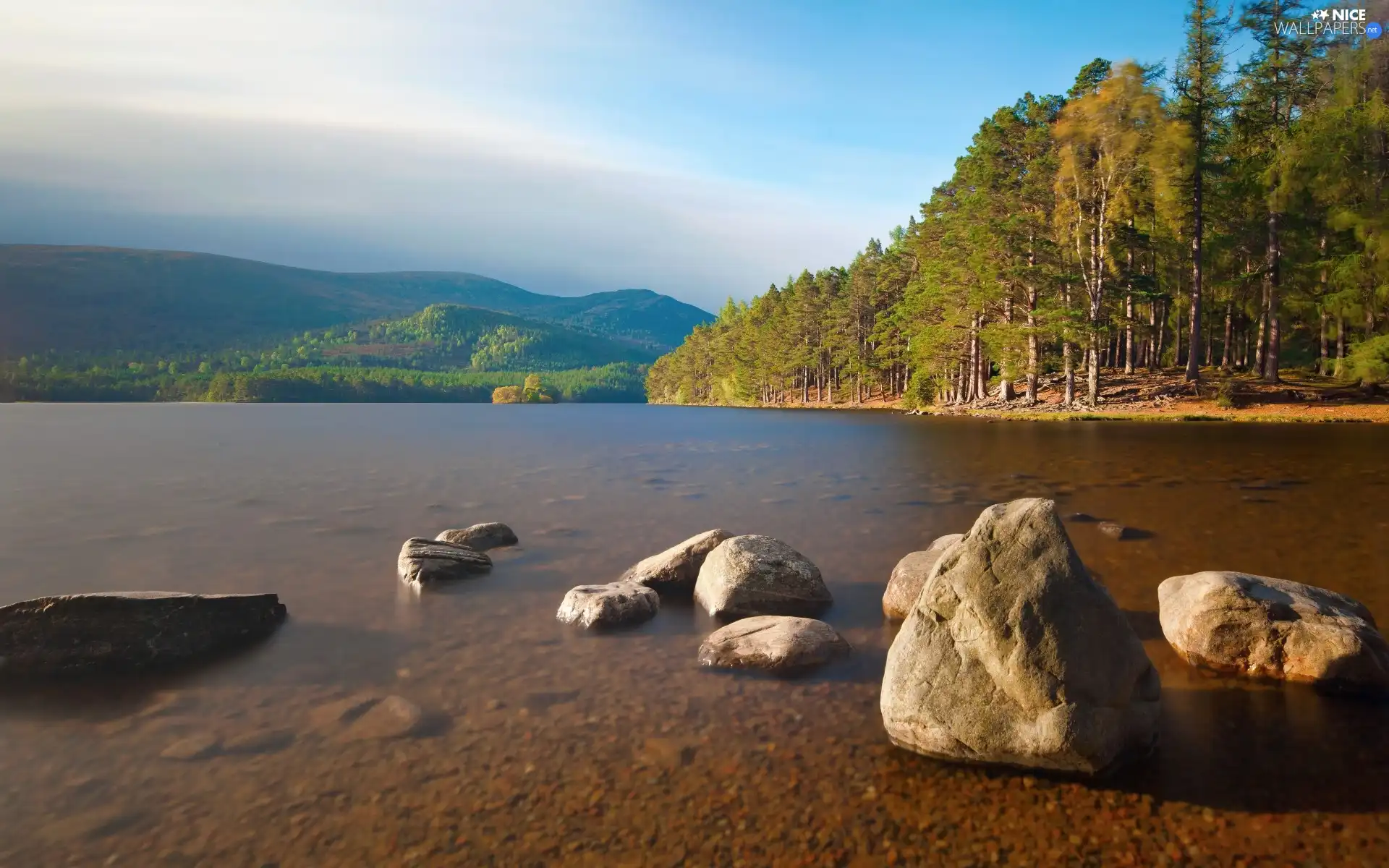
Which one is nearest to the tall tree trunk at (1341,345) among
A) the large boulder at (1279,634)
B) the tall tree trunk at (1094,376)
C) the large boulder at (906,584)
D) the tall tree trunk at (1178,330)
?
the tall tree trunk at (1178,330)

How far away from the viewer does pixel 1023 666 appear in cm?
654

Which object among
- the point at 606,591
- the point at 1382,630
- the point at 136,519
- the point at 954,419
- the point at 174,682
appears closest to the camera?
the point at 174,682

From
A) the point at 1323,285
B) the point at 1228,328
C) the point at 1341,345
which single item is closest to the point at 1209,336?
the point at 1228,328

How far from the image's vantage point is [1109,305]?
161 feet

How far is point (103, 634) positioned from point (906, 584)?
35.1ft

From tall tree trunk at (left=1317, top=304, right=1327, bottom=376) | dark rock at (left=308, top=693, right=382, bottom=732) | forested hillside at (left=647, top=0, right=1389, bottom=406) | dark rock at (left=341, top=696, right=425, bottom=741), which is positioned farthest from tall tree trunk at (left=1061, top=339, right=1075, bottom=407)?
dark rock at (left=308, top=693, right=382, bottom=732)

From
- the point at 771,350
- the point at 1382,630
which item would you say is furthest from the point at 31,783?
the point at 771,350

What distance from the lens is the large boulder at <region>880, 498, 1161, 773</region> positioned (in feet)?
20.9

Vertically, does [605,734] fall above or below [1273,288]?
below

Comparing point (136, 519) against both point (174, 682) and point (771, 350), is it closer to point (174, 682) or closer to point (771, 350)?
point (174, 682)

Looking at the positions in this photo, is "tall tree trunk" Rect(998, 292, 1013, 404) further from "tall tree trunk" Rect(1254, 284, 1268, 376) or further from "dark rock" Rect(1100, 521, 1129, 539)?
"dark rock" Rect(1100, 521, 1129, 539)

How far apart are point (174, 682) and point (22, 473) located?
34.6m

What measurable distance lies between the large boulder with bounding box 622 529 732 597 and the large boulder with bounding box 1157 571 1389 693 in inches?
269

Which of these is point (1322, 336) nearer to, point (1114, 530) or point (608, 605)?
point (1114, 530)
